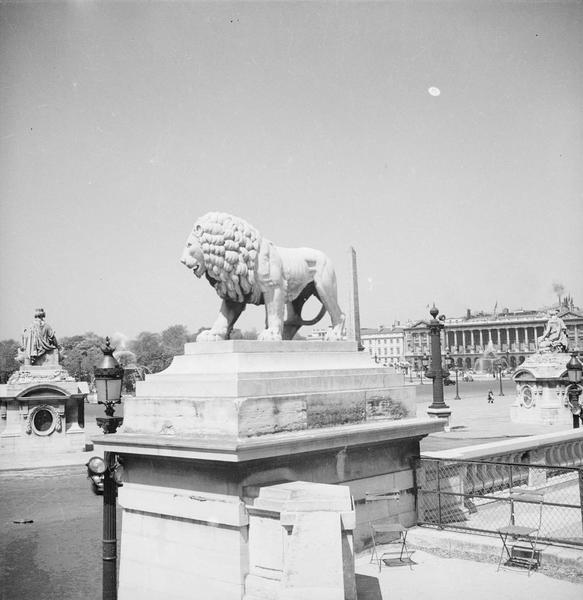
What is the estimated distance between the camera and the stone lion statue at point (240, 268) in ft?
25.1

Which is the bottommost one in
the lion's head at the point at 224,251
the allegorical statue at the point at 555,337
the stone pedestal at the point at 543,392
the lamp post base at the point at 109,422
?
the stone pedestal at the point at 543,392

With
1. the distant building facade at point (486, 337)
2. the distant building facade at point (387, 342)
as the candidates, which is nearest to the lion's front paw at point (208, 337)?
the distant building facade at point (486, 337)

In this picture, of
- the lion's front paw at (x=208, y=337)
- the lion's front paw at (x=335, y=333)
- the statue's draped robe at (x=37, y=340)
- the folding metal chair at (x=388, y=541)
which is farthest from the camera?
the statue's draped robe at (x=37, y=340)

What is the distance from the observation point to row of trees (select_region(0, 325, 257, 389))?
101m

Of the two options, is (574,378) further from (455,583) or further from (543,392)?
(543,392)

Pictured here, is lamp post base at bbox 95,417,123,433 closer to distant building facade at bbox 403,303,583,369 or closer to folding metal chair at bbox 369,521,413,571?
folding metal chair at bbox 369,521,413,571

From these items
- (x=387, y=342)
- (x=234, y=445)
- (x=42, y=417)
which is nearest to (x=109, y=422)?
(x=234, y=445)

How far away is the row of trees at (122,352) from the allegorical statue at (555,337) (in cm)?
6072

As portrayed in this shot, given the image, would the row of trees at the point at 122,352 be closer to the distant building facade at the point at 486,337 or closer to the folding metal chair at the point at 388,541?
the distant building facade at the point at 486,337

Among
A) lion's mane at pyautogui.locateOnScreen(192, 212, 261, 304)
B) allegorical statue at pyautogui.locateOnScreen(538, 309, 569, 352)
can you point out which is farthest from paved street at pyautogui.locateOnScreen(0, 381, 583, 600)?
allegorical statue at pyautogui.locateOnScreen(538, 309, 569, 352)

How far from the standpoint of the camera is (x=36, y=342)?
80.2 feet

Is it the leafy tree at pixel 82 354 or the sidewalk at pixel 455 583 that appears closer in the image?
the sidewalk at pixel 455 583

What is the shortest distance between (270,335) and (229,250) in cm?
107

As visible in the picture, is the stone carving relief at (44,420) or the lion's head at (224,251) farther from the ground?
the lion's head at (224,251)
